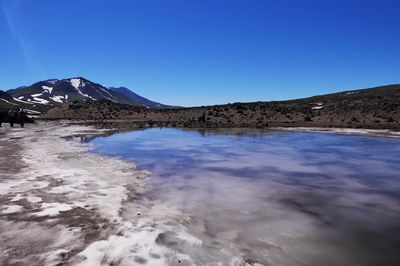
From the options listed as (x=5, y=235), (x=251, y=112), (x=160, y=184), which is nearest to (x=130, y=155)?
(x=160, y=184)

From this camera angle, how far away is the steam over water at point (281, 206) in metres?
6.57

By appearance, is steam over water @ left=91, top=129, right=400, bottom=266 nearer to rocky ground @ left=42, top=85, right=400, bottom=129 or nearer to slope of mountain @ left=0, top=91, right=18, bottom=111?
rocky ground @ left=42, top=85, right=400, bottom=129

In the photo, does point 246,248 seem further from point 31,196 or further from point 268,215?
point 31,196

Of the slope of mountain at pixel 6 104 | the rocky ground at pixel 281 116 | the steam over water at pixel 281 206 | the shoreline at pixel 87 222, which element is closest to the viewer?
the shoreline at pixel 87 222

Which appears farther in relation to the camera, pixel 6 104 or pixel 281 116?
pixel 6 104

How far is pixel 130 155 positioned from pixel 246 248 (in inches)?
501

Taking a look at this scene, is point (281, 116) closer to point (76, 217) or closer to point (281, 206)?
point (281, 206)

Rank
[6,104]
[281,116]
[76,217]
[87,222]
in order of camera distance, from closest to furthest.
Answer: [87,222] → [76,217] → [281,116] → [6,104]

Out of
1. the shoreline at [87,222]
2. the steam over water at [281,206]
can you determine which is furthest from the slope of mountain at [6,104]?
the steam over water at [281,206]

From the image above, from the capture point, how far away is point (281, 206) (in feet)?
31.0

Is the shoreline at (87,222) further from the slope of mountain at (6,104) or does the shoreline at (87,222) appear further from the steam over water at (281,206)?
the slope of mountain at (6,104)

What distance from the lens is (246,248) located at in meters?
6.72

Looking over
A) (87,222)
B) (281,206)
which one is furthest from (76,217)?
(281,206)

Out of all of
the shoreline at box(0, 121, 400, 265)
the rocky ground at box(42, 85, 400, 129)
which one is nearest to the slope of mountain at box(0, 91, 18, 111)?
the rocky ground at box(42, 85, 400, 129)
